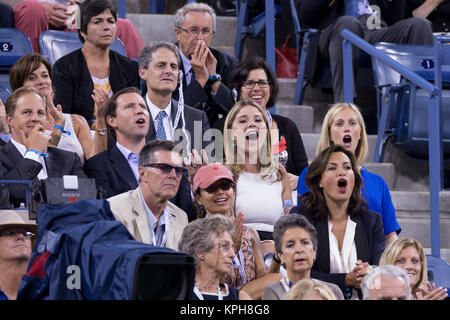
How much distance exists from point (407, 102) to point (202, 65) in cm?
145

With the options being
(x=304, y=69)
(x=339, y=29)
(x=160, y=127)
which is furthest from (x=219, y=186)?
(x=304, y=69)

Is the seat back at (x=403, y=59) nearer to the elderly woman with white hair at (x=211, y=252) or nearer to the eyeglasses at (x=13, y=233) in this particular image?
the elderly woman with white hair at (x=211, y=252)

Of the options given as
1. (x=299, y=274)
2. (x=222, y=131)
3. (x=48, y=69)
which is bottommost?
(x=299, y=274)

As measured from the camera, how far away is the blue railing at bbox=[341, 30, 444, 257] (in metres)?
5.25

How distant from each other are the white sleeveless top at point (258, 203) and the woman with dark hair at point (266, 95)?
1.88ft

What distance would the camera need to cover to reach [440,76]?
5.98m

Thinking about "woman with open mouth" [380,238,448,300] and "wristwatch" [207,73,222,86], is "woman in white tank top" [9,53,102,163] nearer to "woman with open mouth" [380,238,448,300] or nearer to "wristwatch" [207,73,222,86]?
"wristwatch" [207,73,222,86]

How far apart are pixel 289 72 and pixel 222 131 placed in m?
2.12

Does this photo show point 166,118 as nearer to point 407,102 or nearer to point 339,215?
point 339,215

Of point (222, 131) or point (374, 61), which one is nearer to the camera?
point (222, 131)

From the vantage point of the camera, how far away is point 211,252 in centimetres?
381
